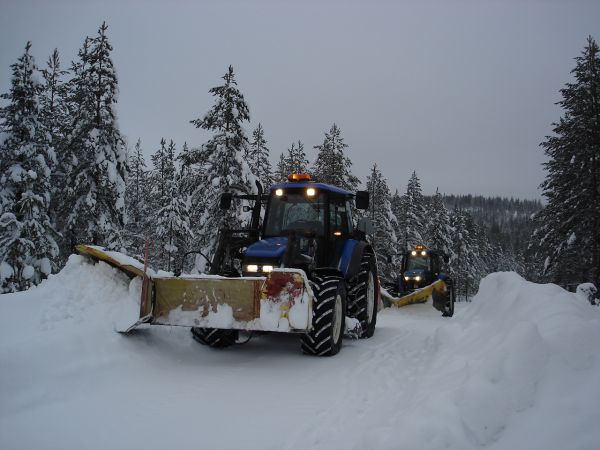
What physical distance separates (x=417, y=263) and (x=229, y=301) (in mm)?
15286

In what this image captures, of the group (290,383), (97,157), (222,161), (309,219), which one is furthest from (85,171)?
(290,383)

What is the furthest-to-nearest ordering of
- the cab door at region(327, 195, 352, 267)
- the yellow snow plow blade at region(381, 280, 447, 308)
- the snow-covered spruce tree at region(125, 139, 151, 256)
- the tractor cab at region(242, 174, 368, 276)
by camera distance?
the snow-covered spruce tree at region(125, 139, 151, 256) < the yellow snow plow blade at region(381, 280, 447, 308) < the cab door at region(327, 195, 352, 267) < the tractor cab at region(242, 174, 368, 276)

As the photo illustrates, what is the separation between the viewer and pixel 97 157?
18.8m

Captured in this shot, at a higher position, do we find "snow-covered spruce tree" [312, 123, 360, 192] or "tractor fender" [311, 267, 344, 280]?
"snow-covered spruce tree" [312, 123, 360, 192]

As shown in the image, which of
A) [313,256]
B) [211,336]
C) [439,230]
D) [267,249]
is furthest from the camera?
[439,230]

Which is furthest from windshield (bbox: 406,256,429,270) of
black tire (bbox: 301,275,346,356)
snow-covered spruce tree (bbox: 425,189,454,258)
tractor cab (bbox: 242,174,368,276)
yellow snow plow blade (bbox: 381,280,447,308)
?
snow-covered spruce tree (bbox: 425,189,454,258)

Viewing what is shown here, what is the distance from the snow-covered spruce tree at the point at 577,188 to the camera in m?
20.0

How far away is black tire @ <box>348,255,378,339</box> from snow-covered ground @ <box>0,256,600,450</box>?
1.53m

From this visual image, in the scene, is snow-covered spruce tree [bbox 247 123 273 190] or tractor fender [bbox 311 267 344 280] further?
snow-covered spruce tree [bbox 247 123 273 190]

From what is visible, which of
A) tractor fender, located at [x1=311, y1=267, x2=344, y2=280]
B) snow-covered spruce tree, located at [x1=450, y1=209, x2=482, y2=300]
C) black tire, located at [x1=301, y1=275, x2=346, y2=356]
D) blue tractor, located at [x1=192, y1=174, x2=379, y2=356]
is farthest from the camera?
snow-covered spruce tree, located at [x1=450, y1=209, x2=482, y2=300]

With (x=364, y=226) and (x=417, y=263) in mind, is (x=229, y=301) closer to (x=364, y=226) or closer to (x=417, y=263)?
(x=364, y=226)

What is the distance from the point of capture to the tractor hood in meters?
7.14

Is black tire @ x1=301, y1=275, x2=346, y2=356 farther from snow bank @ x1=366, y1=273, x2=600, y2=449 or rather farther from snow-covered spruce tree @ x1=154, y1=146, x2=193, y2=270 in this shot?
snow-covered spruce tree @ x1=154, y1=146, x2=193, y2=270

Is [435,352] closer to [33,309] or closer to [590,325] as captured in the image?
[590,325]
